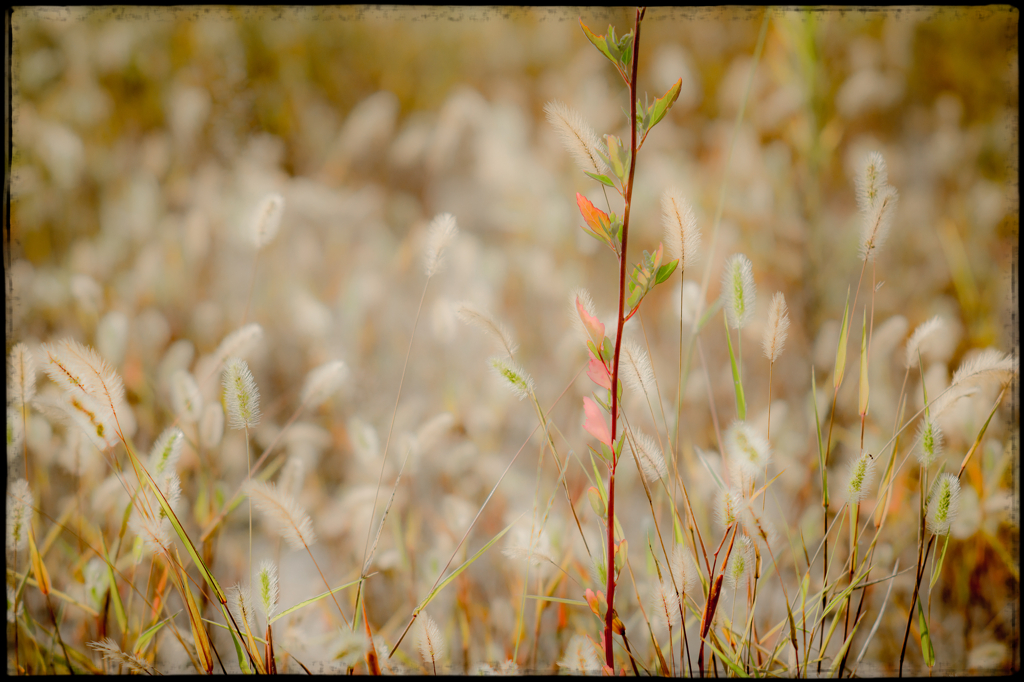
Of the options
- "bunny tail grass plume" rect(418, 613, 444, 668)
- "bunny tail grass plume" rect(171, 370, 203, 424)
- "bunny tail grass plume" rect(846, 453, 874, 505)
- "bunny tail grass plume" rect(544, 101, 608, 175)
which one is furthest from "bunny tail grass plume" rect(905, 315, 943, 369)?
"bunny tail grass plume" rect(171, 370, 203, 424)

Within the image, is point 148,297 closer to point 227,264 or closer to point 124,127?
point 227,264

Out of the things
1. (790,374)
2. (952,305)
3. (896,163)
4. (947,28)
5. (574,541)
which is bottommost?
(574,541)

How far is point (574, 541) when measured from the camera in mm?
558

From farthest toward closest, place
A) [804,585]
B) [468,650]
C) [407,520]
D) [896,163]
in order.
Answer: [896,163]
[407,520]
[468,650]
[804,585]

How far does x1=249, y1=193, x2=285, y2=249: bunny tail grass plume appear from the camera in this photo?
52cm

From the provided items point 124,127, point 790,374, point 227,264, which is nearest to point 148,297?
point 227,264

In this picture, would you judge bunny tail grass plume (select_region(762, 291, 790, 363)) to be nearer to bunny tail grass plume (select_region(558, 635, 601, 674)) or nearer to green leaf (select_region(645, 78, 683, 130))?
green leaf (select_region(645, 78, 683, 130))

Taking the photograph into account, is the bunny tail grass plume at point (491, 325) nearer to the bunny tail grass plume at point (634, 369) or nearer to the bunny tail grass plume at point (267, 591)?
the bunny tail grass plume at point (634, 369)

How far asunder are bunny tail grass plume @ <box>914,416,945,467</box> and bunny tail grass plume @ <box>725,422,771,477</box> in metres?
0.15

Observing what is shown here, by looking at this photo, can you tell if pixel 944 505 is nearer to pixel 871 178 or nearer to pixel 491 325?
pixel 871 178

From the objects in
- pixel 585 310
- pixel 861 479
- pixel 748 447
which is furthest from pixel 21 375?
pixel 861 479

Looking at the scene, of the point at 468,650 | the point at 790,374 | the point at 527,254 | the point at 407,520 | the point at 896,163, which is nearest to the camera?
the point at 468,650

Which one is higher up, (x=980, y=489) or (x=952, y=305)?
(x=952, y=305)

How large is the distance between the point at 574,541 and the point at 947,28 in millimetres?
1332
